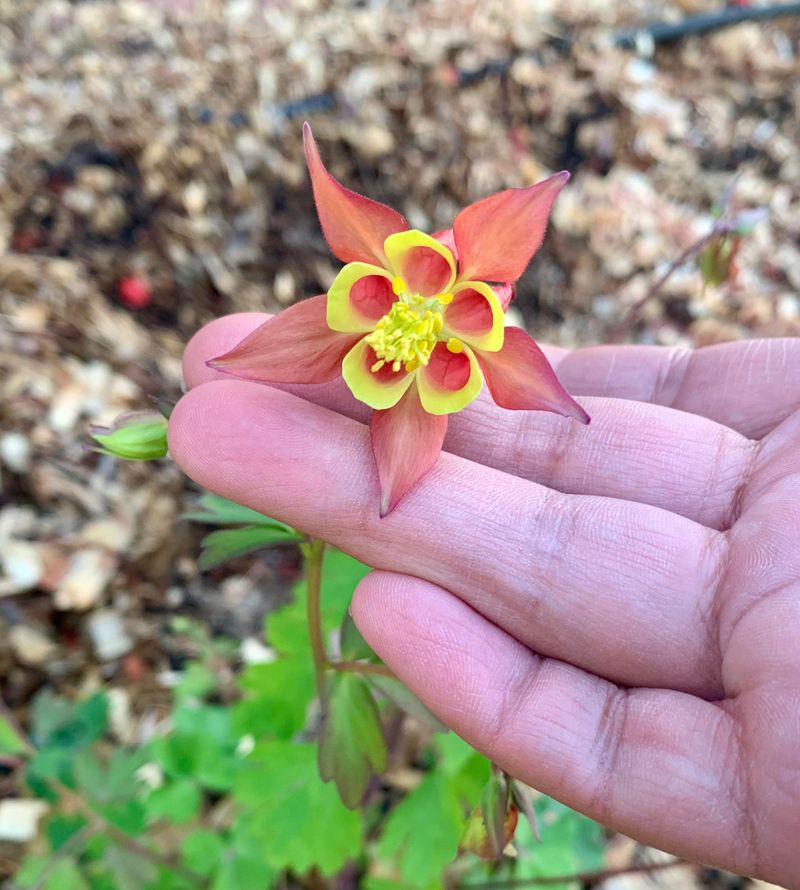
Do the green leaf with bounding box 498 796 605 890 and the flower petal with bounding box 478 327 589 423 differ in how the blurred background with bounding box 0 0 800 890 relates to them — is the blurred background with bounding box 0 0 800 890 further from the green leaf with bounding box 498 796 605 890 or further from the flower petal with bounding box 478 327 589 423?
the flower petal with bounding box 478 327 589 423

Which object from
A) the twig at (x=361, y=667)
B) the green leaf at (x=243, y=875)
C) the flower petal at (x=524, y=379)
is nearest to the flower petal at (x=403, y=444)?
the flower petal at (x=524, y=379)

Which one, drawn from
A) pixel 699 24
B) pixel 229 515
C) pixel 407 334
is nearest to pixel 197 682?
pixel 229 515

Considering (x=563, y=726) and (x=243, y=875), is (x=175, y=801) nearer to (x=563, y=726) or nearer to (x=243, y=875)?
(x=243, y=875)

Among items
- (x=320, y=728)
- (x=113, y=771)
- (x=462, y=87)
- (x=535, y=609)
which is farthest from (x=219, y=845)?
(x=462, y=87)

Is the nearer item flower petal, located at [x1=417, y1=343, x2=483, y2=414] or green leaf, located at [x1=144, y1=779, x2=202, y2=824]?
flower petal, located at [x1=417, y1=343, x2=483, y2=414]

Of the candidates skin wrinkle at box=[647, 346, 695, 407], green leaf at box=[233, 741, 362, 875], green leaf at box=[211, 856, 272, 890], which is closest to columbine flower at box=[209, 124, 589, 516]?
skin wrinkle at box=[647, 346, 695, 407]
